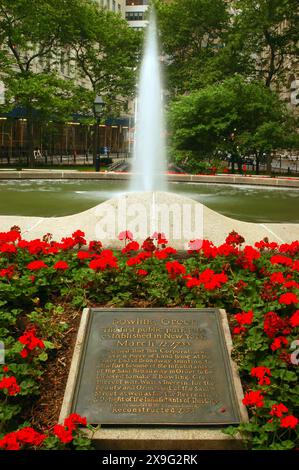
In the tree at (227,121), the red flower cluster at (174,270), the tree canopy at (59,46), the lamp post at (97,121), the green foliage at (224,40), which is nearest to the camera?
the red flower cluster at (174,270)

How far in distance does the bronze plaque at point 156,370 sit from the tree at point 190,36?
31.3 metres

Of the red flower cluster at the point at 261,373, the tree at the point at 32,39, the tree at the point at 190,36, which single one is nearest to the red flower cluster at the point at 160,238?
the red flower cluster at the point at 261,373

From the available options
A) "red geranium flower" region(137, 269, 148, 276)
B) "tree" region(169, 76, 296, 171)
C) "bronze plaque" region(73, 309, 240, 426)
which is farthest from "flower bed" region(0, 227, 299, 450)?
"tree" region(169, 76, 296, 171)

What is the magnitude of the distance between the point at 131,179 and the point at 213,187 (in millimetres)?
2873

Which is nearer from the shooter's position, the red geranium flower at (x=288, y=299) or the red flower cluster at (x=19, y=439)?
the red flower cluster at (x=19, y=439)

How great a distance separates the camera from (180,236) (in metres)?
6.82

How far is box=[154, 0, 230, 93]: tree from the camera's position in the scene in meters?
35.9

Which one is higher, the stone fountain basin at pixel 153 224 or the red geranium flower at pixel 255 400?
the stone fountain basin at pixel 153 224

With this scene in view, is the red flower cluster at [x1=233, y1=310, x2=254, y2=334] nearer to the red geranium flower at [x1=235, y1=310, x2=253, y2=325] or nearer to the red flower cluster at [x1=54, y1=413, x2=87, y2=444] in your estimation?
the red geranium flower at [x1=235, y1=310, x2=253, y2=325]

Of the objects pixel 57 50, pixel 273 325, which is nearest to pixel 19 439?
pixel 273 325

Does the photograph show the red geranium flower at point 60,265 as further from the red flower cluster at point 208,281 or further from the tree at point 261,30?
the tree at point 261,30

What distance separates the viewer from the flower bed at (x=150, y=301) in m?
3.90

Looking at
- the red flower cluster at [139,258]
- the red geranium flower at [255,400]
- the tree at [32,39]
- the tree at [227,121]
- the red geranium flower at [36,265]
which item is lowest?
the red geranium flower at [255,400]

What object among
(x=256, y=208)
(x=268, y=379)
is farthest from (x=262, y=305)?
(x=256, y=208)
